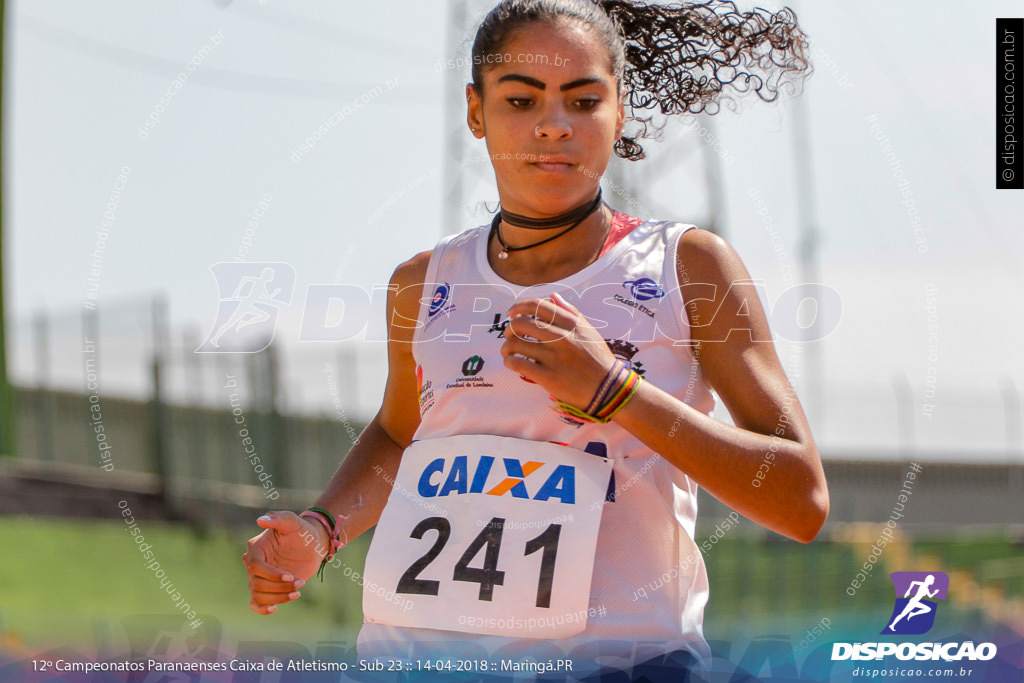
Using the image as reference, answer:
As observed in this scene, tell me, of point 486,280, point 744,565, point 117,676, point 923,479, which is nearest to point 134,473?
point 744,565

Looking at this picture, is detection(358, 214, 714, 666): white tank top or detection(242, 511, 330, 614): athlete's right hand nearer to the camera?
detection(358, 214, 714, 666): white tank top

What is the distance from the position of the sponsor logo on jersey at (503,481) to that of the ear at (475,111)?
87 centimetres

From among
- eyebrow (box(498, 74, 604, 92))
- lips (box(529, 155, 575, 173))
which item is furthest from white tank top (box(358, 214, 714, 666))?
eyebrow (box(498, 74, 604, 92))

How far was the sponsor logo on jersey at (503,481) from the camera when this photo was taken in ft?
6.77

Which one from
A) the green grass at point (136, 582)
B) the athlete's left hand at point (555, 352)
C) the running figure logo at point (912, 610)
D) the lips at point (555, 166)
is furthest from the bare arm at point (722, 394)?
the green grass at point (136, 582)

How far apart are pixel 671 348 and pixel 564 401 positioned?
1.00 ft

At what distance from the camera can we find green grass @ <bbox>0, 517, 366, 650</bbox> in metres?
6.99

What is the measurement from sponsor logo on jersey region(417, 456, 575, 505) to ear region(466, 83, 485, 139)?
0.87 m

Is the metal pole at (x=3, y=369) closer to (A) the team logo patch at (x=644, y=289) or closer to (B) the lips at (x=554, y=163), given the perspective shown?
(B) the lips at (x=554, y=163)

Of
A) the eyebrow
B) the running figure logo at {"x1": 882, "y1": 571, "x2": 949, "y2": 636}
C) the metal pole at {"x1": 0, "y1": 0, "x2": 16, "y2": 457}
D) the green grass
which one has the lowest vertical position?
the green grass

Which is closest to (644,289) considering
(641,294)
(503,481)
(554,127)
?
(641,294)

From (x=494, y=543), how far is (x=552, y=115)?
0.96 metres

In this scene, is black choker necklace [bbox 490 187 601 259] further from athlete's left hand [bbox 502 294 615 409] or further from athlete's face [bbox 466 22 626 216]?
athlete's left hand [bbox 502 294 615 409]

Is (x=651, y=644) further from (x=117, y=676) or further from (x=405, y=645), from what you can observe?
(x=117, y=676)
